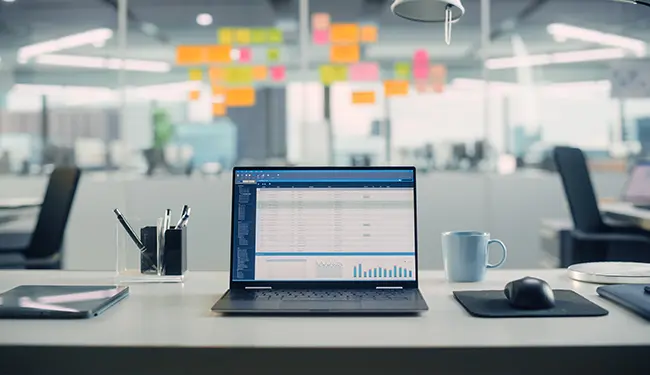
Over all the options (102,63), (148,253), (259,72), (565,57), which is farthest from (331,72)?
(148,253)

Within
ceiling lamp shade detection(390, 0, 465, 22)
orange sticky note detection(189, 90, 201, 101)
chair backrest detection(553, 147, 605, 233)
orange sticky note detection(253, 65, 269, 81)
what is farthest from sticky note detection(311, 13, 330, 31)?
ceiling lamp shade detection(390, 0, 465, 22)

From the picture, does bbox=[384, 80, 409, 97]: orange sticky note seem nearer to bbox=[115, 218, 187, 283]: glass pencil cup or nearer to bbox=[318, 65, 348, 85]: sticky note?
bbox=[318, 65, 348, 85]: sticky note

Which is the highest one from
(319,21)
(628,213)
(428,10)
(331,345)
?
(319,21)

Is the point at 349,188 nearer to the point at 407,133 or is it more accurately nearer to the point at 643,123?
the point at 407,133

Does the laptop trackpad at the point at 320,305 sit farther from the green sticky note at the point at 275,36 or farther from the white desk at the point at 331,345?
the green sticky note at the point at 275,36

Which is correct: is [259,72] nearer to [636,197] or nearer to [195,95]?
[195,95]

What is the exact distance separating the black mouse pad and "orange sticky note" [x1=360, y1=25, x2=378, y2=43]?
359 cm

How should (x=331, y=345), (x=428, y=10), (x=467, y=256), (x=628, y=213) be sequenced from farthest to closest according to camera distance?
(x=628, y=213)
(x=428, y=10)
(x=467, y=256)
(x=331, y=345)

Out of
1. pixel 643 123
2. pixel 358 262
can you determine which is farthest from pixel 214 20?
pixel 358 262

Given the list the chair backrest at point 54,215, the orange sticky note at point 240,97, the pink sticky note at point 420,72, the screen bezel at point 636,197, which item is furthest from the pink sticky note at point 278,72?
the screen bezel at point 636,197

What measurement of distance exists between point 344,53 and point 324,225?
340cm

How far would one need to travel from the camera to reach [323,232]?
1491mm

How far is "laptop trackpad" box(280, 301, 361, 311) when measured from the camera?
1245 millimetres

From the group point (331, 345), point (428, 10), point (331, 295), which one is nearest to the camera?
point (331, 345)
